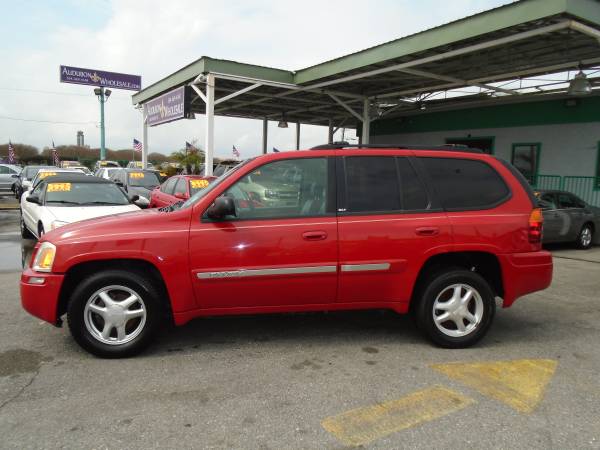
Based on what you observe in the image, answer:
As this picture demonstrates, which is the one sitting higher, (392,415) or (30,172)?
(30,172)

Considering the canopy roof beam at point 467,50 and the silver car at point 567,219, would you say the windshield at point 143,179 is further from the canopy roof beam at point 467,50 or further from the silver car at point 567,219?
the silver car at point 567,219

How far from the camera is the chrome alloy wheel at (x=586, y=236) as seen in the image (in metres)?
10.8

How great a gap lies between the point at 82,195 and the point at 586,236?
437 inches

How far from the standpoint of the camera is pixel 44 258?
380 cm

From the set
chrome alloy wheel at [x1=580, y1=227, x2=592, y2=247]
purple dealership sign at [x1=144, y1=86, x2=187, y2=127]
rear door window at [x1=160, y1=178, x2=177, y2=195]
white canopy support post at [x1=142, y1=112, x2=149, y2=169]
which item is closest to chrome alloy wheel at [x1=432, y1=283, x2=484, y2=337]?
rear door window at [x1=160, y1=178, x2=177, y2=195]

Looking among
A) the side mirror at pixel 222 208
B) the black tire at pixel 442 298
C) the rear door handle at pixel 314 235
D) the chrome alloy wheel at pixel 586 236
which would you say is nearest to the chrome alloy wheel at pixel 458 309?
the black tire at pixel 442 298

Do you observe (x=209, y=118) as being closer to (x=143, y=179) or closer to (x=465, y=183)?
(x=143, y=179)

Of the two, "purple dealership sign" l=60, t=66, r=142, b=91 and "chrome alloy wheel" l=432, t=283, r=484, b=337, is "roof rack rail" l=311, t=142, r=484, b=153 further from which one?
"purple dealership sign" l=60, t=66, r=142, b=91

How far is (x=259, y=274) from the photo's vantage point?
3826 millimetres

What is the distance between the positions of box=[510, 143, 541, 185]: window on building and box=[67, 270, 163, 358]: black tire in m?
14.7

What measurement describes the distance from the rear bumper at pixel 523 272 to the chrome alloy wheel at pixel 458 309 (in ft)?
1.08

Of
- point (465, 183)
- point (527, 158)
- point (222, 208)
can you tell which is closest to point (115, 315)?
point (222, 208)

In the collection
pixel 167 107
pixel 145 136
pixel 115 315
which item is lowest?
pixel 115 315

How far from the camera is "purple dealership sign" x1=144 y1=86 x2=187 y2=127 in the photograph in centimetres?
1541
